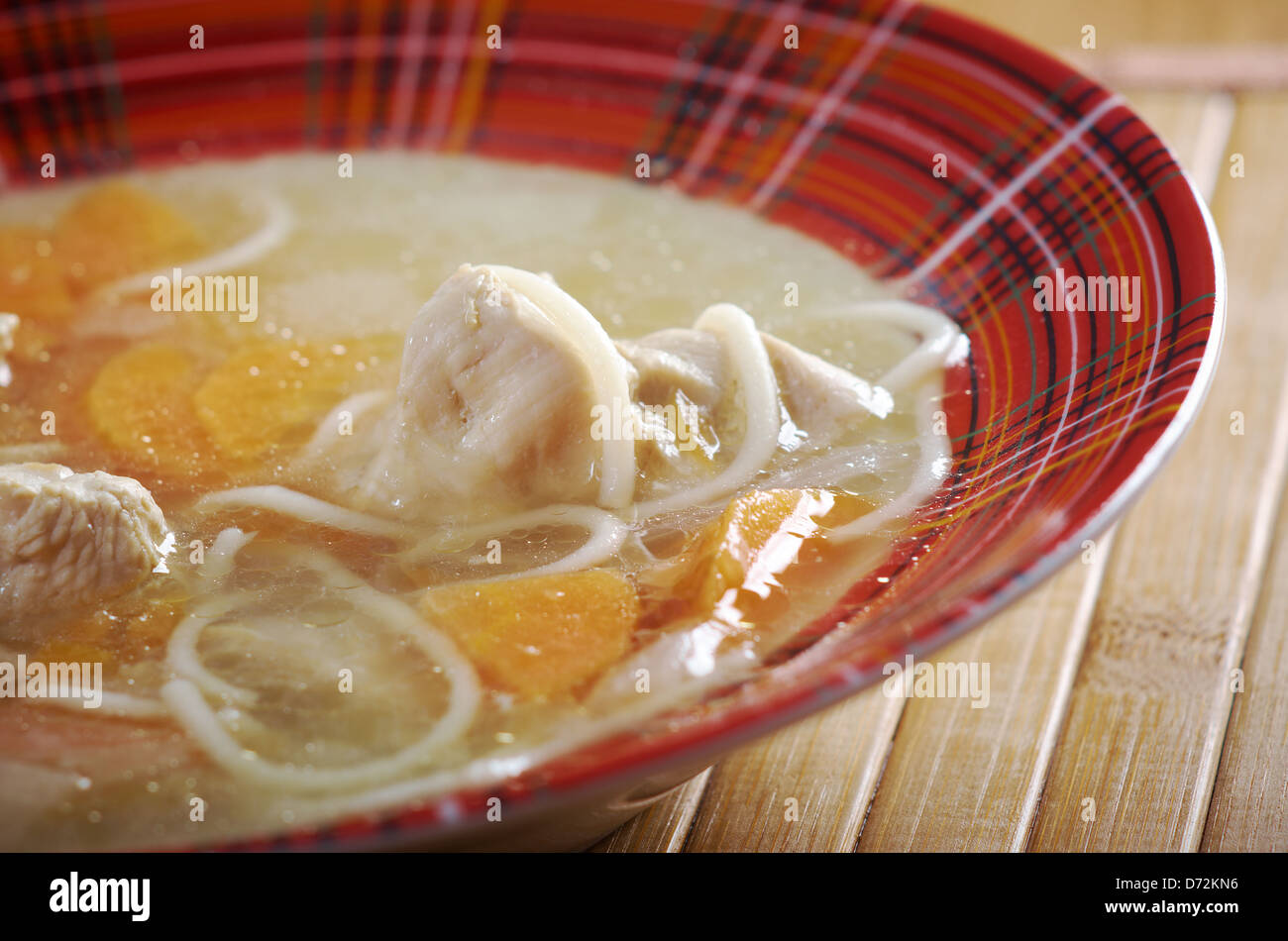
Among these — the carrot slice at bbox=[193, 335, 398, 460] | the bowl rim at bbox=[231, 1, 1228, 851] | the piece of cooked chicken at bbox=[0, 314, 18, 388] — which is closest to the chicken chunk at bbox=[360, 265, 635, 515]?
the carrot slice at bbox=[193, 335, 398, 460]

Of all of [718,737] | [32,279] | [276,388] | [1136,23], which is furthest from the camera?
[1136,23]

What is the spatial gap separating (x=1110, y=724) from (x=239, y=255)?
2226 mm

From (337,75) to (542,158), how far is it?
2.27ft

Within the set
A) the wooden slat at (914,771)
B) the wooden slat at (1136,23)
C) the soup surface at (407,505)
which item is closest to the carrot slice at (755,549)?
the soup surface at (407,505)

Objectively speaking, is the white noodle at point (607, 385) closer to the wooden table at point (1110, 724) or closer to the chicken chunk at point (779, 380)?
the chicken chunk at point (779, 380)

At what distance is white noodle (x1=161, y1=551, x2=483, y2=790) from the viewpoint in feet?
5.62

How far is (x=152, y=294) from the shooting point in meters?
2.99

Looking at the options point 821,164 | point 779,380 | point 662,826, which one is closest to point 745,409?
point 779,380

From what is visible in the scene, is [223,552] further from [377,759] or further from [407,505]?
[377,759]

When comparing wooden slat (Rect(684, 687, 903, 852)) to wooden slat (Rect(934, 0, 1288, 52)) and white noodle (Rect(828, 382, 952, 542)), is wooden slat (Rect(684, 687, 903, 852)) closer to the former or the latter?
white noodle (Rect(828, 382, 952, 542))

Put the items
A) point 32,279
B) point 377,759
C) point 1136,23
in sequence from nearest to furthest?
1. point 377,759
2. point 32,279
3. point 1136,23

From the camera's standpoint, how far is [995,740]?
2.15 m

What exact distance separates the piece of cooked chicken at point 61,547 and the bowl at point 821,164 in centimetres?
87

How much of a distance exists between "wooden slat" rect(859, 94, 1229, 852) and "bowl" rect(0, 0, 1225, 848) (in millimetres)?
343
